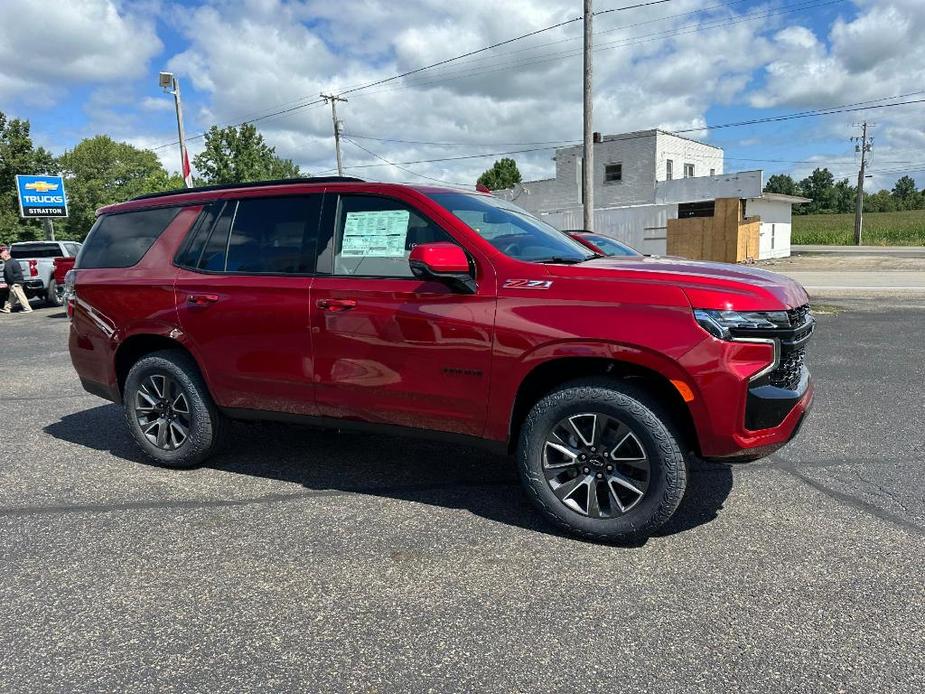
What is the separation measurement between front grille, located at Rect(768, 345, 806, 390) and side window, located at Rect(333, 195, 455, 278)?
1744mm

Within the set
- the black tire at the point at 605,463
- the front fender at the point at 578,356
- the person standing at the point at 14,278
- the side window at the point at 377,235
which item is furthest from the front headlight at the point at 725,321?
the person standing at the point at 14,278

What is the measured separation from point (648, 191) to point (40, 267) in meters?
26.6

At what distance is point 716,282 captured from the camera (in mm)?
3146

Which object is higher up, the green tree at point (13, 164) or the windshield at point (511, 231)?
the green tree at point (13, 164)

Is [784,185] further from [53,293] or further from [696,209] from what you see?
[53,293]

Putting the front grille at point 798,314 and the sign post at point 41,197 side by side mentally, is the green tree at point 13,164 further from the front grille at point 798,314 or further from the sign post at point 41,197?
the front grille at point 798,314

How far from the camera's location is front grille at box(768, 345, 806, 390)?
317 cm

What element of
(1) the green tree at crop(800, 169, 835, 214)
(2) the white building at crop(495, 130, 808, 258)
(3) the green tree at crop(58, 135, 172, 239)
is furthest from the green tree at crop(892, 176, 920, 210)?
(3) the green tree at crop(58, 135, 172, 239)

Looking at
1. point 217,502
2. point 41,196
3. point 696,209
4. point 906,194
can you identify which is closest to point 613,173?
point 696,209

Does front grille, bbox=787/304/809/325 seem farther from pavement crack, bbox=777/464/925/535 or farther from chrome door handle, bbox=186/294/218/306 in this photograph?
chrome door handle, bbox=186/294/218/306

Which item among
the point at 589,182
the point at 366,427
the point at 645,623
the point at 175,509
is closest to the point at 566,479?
the point at 645,623

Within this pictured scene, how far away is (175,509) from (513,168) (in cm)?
7469

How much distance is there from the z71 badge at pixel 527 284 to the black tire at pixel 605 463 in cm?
51

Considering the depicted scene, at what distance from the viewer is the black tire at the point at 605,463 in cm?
321
